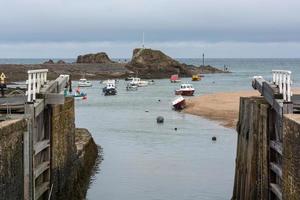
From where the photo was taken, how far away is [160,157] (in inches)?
1459

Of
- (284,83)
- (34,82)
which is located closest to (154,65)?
(34,82)

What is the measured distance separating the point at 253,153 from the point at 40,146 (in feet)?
23.4

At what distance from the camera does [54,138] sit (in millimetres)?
21641

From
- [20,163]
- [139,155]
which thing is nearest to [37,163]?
[20,163]

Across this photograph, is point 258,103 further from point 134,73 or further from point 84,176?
point 134,73

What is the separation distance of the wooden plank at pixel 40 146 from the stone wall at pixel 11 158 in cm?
209

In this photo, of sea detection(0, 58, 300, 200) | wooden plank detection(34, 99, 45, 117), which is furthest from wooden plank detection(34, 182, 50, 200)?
sea detection(0, 58, 300, 200)

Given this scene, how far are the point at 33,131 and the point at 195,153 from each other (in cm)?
2112

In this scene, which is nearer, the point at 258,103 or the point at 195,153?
the point at 258,103

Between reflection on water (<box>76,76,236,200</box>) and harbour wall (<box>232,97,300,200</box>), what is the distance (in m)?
4.19

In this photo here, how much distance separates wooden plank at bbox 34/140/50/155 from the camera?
19.1 metres

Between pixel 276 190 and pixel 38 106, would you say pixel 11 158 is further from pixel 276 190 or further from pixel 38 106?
pixel 276 190

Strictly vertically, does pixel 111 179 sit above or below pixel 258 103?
below

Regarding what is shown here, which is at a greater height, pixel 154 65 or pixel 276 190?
pixel 154 65
